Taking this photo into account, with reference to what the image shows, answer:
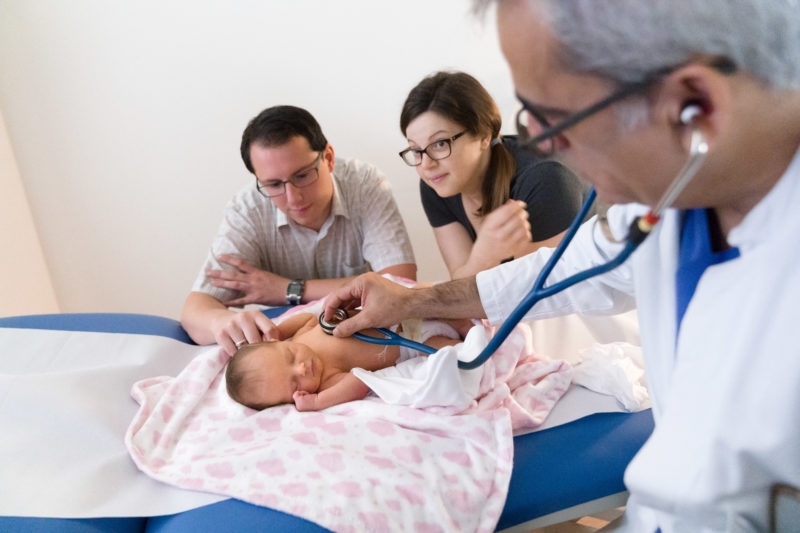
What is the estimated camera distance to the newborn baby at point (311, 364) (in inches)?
63.6

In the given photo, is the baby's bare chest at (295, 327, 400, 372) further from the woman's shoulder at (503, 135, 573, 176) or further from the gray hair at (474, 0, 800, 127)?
the gray hair at (474, 0, 800, 127)

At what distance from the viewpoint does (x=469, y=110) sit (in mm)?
2080

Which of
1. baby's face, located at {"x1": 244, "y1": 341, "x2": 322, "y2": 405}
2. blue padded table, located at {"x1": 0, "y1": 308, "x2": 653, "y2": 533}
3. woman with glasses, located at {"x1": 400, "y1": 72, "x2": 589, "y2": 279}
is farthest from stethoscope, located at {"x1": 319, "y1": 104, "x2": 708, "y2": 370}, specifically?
woman with glasses, located at {"x1": 400, "y1": 72, "x2": 589, "y2": 279}

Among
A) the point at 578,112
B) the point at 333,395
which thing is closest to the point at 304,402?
the point at 333,395

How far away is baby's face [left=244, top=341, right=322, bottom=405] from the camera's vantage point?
1.62m

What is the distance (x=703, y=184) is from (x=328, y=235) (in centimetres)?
183

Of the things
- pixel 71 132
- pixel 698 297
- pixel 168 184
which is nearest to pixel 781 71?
pixel 698 297

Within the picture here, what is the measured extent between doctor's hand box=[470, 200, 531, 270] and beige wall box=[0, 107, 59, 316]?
8.02 feet

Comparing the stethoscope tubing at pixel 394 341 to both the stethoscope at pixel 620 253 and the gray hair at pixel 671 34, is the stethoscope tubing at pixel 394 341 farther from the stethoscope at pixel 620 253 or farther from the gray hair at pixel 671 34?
the gray hair at pixel 671 34

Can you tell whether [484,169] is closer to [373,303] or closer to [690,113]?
[373,303]

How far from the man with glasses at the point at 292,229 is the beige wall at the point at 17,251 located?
1.37 metres

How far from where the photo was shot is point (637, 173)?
0.78 m

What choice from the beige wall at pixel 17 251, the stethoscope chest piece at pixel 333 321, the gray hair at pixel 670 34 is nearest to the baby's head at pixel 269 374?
the stethoscope chest piece at pixel 333 321

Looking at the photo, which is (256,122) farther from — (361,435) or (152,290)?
(152,290)
